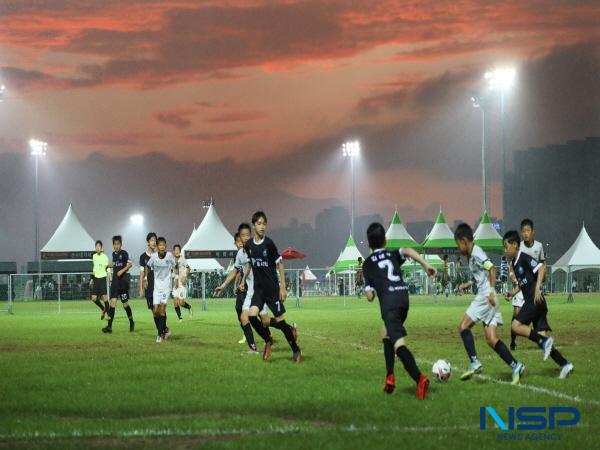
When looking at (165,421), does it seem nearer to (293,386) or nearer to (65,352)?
(293,386)

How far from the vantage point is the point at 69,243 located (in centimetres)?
6341

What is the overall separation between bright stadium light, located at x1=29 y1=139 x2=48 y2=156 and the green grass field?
216 feet

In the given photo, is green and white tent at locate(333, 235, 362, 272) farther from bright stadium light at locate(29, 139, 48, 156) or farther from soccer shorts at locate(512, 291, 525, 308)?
soccer shorts at locate(512, 291, 525, 308)

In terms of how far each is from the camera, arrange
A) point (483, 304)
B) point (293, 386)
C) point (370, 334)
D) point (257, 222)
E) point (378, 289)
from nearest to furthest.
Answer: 1. point (378, 289)
2. point (293, 386)
3. point (483, 304)
4. point (257, 222)
5. point (370, 334)

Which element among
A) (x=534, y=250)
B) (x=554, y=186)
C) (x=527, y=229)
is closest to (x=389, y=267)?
(x=527, y=229)

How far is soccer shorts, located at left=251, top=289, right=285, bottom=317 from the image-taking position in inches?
607

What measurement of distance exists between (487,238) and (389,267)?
151 feet

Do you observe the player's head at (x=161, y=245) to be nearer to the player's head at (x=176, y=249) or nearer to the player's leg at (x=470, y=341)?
the player's head at (x=176, y=249)

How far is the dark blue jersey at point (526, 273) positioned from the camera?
13.4 m

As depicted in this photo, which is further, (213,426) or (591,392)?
(591,392)

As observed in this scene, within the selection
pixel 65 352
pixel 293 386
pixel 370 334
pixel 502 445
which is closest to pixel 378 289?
pixel 293 386

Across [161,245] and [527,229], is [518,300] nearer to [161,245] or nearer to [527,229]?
[527,229]

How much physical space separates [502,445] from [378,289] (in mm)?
3542

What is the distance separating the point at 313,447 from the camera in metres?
7.63
